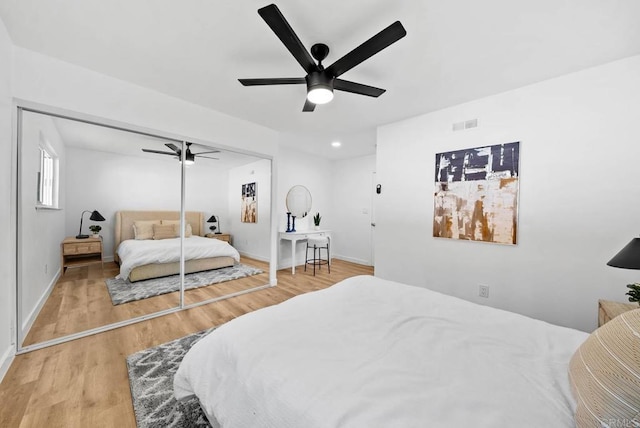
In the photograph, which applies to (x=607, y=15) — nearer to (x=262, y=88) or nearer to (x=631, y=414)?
(x=631, y=414)

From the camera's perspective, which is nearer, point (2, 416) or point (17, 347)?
point (2, 416)

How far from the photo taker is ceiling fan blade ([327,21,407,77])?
4.42 feet

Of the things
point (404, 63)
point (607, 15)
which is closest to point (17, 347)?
point (404, 63)

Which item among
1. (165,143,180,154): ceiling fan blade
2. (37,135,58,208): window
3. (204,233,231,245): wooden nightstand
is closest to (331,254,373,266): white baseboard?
(204,233,231,245): wooden nightstand

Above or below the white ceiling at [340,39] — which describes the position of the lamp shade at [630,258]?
below

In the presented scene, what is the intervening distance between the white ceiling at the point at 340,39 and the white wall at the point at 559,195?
0.23 metres

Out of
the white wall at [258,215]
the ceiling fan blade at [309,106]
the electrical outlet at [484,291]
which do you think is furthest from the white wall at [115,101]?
the electrical outlet at [484,291]

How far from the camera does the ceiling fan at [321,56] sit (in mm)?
1325

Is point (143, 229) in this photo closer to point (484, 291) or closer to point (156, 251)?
point (156, 251)

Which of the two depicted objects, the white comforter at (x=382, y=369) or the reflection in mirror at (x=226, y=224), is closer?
the white comforter at (x=382, y=369)

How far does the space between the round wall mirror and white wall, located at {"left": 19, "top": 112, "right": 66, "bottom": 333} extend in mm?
3247

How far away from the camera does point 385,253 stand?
3408 millimetres

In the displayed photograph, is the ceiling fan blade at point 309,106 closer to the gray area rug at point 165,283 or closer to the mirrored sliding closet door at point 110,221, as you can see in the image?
the mirrored sliding closet door at point 110,221

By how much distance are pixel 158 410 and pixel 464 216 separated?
3.09 metres
